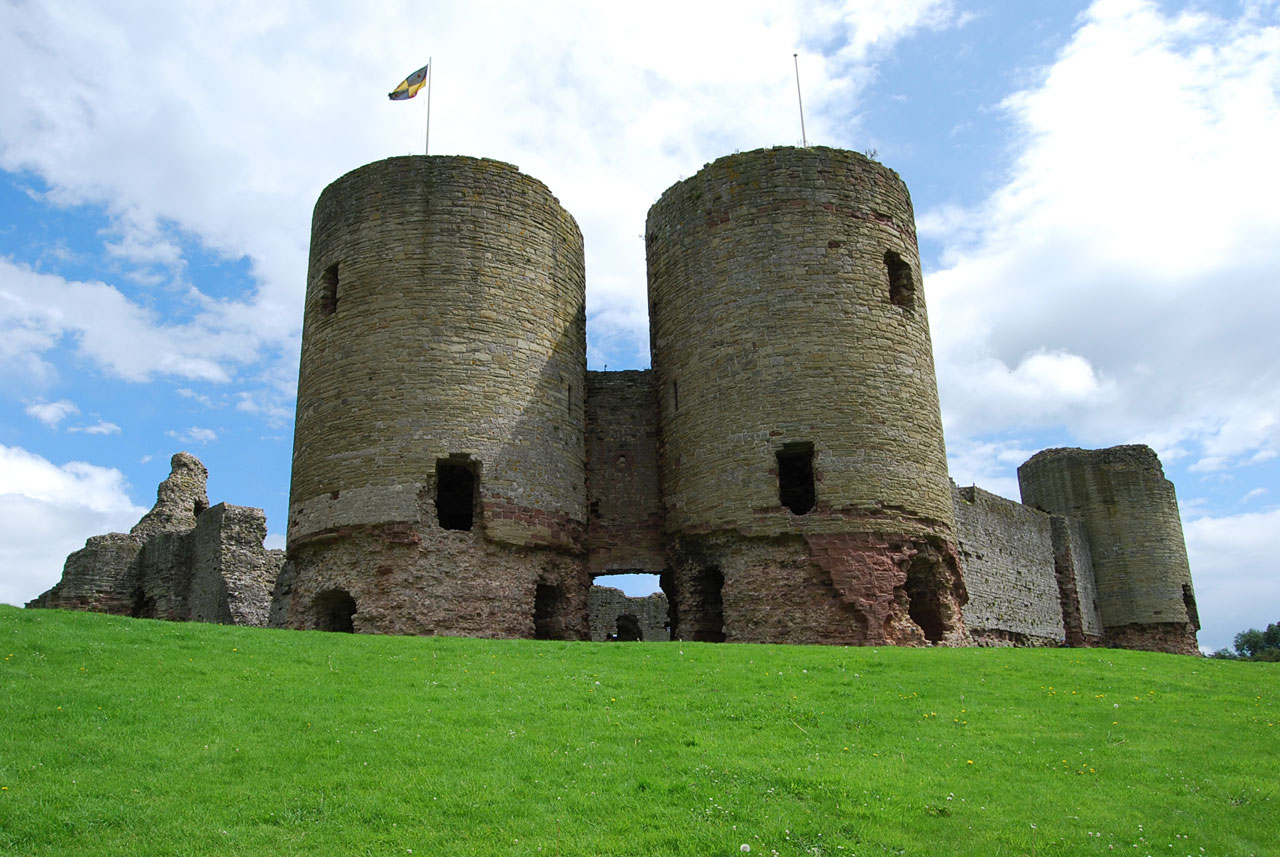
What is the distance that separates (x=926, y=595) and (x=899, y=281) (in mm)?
5992

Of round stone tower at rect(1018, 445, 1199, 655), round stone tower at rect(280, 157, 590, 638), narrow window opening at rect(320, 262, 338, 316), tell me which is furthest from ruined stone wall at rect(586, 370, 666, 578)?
round stone tower at rect(1018, 445, 1199, 655)

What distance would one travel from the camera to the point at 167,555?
25891mm

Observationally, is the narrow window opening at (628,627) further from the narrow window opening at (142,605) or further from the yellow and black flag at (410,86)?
the yellow and black flag at (410,86)

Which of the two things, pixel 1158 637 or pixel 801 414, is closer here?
pixel 801 414

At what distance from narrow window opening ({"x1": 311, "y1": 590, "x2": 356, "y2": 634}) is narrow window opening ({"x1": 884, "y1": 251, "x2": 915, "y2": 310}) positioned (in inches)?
446

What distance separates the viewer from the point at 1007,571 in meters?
28.6

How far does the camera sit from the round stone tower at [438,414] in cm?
1745

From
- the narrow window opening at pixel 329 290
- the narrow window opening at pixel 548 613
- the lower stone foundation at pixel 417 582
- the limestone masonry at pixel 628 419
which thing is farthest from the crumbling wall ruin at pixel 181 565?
the narrow window opening at pixel 548 613

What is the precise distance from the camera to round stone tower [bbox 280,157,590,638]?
17.5 meters

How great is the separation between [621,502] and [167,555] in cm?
1243

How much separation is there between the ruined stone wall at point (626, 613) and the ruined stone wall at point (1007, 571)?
9301 mm

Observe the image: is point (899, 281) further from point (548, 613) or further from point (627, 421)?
point (548, 613)

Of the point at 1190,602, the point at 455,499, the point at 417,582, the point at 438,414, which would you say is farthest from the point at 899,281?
the point at 1190,602

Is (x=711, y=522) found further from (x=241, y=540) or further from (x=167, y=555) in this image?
(x=167, y=555)
